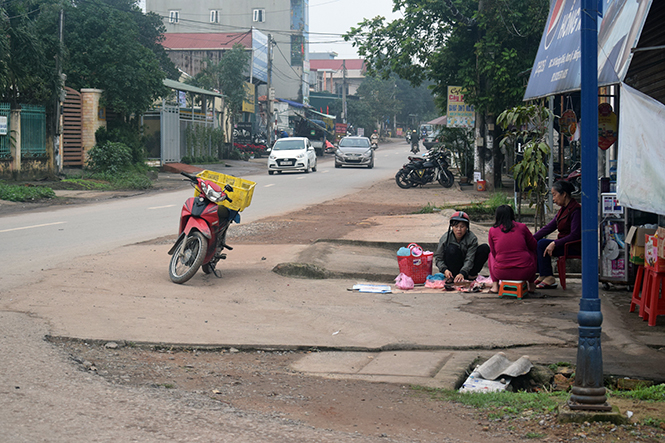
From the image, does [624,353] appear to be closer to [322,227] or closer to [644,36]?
[644,36]

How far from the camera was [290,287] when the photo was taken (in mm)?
8109

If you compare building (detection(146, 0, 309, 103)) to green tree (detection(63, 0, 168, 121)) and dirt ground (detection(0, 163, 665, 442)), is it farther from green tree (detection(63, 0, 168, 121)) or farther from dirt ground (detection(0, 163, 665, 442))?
dirt ground (detection(0, 163, 665, 442))

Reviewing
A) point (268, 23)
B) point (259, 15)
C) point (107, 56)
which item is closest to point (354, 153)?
point (107, 56)

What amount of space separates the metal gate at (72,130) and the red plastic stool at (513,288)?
67.6ft

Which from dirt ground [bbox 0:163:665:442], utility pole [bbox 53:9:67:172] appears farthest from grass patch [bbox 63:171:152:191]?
dirt ground [bbox 0:163:665:442]

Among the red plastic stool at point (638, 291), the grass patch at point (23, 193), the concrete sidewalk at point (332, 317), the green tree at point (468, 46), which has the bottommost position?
the concrete sidewalk at point (332, 317)

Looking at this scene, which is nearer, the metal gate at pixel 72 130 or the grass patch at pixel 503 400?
the grass patch at pixel 503 400

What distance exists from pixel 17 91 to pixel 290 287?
56.7ft

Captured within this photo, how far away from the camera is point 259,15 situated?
69.4 m

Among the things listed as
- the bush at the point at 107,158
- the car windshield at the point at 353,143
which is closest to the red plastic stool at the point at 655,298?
the bush at the point at 107,158

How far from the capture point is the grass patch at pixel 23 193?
17328 mm

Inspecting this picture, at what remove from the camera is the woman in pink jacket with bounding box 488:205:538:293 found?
307 inches

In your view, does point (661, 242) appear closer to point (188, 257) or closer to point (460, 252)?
point (460, 252)

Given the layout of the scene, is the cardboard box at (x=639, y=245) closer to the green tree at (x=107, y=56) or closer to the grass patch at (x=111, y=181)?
the grass patch at (x=111, y=181)
